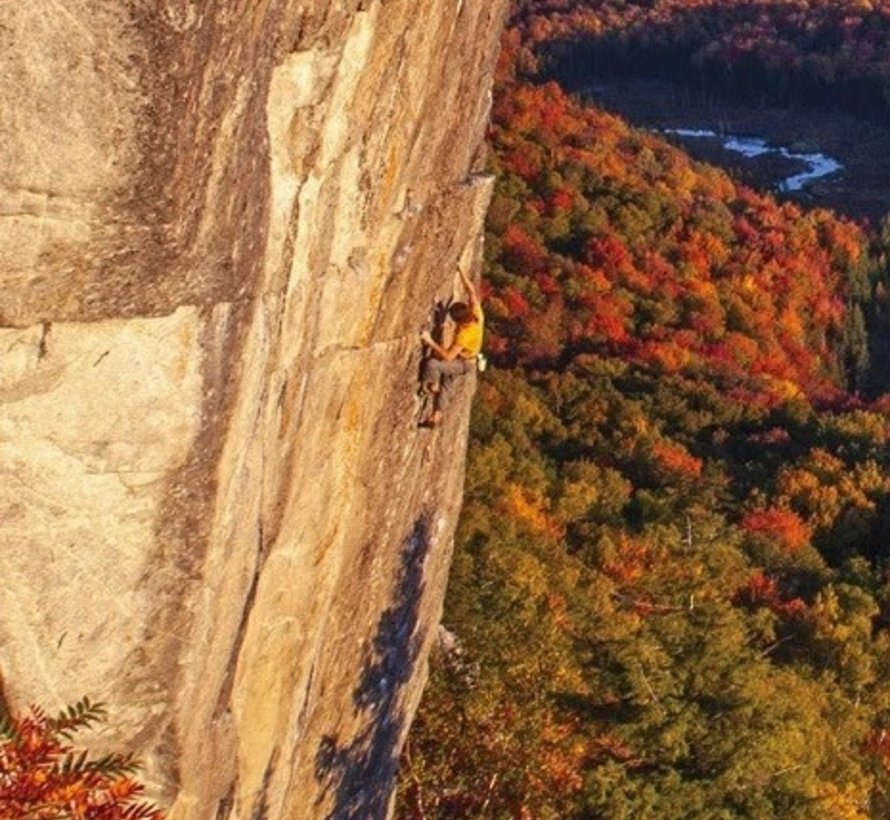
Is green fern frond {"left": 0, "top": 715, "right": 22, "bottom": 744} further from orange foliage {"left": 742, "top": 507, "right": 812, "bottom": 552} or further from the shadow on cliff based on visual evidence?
orange foliage {"left": 742, "top": 507, "right": 812, "bottom": 552}

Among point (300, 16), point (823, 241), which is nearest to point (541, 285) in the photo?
point (823, 241)

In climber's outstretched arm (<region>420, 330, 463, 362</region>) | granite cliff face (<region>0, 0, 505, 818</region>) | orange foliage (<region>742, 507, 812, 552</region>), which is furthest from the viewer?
orange foliage (<region>742, 507, 812, 552</region>)

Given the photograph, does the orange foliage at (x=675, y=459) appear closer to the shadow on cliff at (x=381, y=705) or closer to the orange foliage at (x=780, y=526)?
the orange foliage at (x=780, y=526)

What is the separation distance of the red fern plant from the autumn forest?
405 inches

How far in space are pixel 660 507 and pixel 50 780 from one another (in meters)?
23.8

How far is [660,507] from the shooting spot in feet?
97.2

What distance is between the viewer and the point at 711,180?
58219mm

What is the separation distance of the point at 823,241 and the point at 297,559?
174 ft

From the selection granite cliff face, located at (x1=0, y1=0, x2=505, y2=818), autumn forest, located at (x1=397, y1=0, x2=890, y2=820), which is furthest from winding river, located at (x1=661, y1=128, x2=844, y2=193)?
granite cliff face, located at (x1=0, y1=0, x2=505, y2=818)

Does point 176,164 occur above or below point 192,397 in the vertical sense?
above

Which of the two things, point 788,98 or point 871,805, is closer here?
point 871,805

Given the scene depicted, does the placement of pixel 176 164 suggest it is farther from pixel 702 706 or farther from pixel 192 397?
pixel 702 706

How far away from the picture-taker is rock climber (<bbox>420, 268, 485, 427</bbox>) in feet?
38.5

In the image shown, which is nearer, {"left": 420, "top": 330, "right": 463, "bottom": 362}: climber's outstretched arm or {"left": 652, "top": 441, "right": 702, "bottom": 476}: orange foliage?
{"left": 420, "top": 330, "right": 463, "bottom": 362}: climber's outstretched arm
